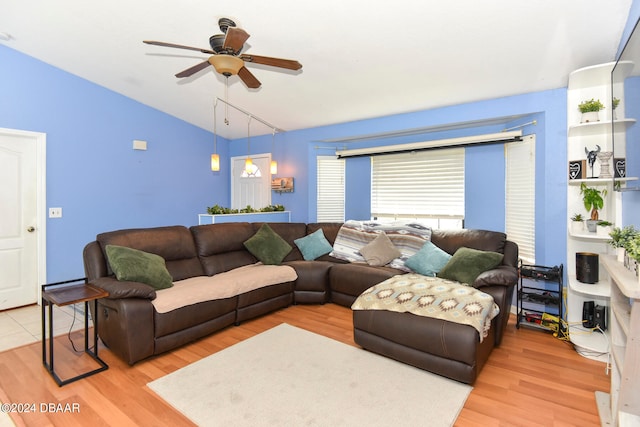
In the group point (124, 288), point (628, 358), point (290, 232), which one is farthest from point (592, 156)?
point (124, 288)

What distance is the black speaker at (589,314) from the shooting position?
298 cm

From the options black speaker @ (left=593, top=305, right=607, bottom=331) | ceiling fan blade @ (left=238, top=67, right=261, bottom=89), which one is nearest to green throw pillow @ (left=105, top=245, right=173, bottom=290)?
ceiling fan blade @ (left=238, top=67, right=261, bottom=89)

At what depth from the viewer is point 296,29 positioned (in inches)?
113

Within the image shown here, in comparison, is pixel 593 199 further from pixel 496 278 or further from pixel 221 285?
pixel 221 285

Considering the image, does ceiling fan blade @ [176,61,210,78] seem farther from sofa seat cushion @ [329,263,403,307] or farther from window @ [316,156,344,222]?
window @ [316,156,344,222]

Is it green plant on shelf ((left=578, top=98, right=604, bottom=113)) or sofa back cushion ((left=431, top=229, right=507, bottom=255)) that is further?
sofa back cushion ((left=431, top=229, right=507, bottom=255))

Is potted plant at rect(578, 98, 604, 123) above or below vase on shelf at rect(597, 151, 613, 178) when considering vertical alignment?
above

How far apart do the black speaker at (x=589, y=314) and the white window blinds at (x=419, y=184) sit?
5.43 ft

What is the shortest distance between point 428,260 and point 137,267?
2.95 m

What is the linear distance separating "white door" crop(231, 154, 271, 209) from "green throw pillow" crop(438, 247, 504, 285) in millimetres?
3688

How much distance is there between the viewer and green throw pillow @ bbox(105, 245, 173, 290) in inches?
109

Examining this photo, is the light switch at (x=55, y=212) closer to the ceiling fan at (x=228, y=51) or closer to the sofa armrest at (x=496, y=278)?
the ceiling fan at (x=228, y=51)

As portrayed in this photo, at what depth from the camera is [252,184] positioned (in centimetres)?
636

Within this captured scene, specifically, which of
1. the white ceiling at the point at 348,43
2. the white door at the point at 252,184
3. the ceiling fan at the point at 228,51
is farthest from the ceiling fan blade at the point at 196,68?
the white door at the point at 252,184
